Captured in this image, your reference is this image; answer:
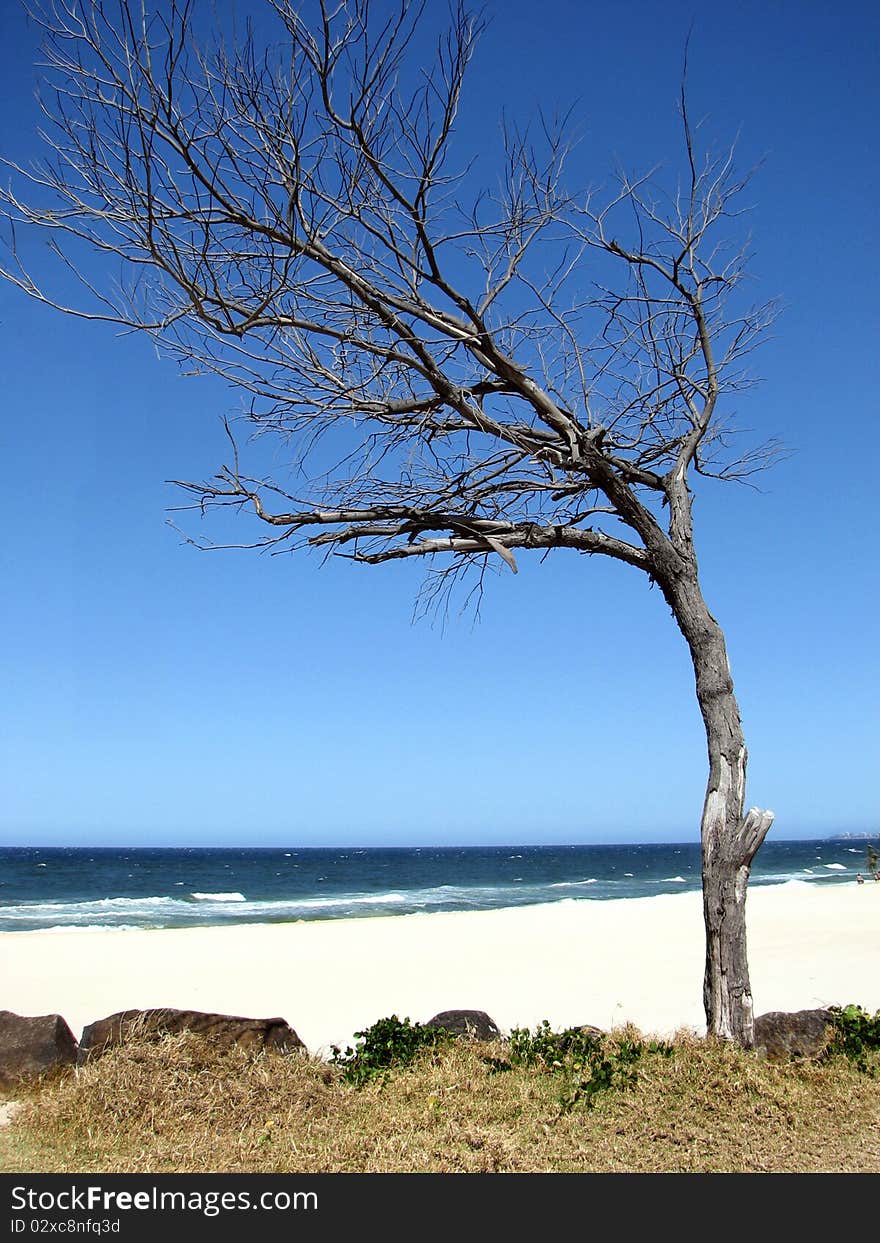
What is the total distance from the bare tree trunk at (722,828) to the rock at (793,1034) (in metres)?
0.30

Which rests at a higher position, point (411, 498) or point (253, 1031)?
point (411, 498)

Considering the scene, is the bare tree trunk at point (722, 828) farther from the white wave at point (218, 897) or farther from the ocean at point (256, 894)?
the white wave at point (218, 897)

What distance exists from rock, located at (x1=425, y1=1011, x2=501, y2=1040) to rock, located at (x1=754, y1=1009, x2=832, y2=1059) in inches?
71.5

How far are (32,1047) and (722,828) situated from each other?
470 centimetres

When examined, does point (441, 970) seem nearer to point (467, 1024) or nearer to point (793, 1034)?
point (467, 1024)

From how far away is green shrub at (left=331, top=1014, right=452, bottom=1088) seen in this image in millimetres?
5473

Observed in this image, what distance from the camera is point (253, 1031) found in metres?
5.87

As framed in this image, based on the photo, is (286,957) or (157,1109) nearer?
(157,1109)

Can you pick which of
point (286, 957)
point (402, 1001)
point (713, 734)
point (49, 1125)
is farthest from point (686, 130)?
point (286, 957)

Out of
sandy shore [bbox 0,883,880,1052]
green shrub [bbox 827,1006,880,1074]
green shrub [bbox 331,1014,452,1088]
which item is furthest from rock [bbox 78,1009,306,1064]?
green shrub [bbox 827,1006,880,1074]

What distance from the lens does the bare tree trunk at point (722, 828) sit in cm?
568

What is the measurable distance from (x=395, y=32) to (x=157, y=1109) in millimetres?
5616

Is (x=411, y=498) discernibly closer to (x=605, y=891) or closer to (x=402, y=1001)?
(x=402, y=1001)

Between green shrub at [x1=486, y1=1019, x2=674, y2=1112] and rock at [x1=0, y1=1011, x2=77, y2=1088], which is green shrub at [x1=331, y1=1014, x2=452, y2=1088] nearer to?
green shrub at [x1=486, y1=1019, x2=674, y2=1112]
